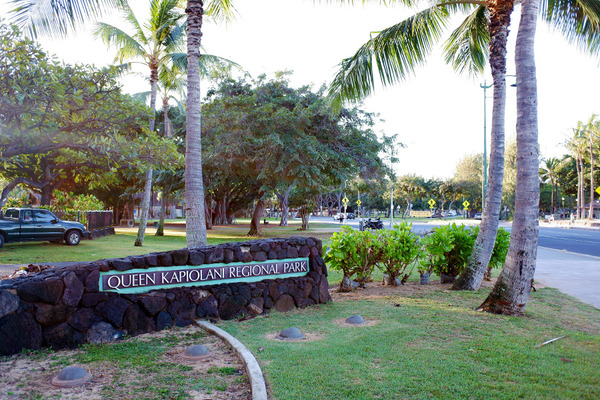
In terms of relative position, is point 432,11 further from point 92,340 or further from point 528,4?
point 92,340

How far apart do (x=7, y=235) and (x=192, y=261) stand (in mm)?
13779

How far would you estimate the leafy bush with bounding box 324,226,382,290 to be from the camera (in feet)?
27.1

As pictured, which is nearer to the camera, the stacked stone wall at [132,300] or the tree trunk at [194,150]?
the stacked stone wall at [132,300]

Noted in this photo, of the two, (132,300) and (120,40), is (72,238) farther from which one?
(132,300)

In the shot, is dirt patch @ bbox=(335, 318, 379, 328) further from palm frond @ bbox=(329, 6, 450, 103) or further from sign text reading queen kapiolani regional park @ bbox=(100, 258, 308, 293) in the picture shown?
palm frond @ bbox=(329, 6, 450, 103)

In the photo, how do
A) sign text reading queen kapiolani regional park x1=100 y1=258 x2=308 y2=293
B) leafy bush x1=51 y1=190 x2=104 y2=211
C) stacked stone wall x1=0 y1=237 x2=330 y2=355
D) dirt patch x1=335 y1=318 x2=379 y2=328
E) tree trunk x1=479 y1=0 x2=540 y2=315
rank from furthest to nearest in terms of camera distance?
leafy bush x1=51 y1=190 x2=104 y2=211 → tree trunk x1=479 y1=0 x2=540 y2=315 → dirt patch x1=335 y1=318 x2=379 y2=328 → sign text reading queen kapiolani regional park x1=100 y1=258 x2=308 y2=293 → stacked stone wall x1=0 y1=237 x2=330 y2=355

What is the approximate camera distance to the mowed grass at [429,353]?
3.81 meters

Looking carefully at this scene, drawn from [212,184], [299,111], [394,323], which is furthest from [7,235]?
[394,323]

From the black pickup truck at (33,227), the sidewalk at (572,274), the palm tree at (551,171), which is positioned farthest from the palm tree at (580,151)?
the black pickup truck at (33,227)

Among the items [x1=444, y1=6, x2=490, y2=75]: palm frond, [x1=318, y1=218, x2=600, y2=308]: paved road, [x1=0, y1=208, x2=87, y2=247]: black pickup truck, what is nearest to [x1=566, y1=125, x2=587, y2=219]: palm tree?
[x1=318, y1=218, x2=600, y2=308]: paved road

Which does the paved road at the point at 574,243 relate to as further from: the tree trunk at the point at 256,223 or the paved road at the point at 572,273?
the tree trunk at the point at 256,223

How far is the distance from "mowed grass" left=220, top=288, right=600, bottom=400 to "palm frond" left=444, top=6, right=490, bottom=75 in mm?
6288

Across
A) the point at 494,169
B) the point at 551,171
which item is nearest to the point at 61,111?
the point at 494,169

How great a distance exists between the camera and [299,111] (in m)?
20.5
